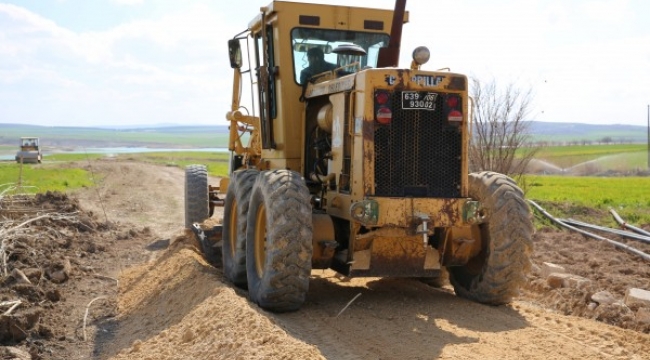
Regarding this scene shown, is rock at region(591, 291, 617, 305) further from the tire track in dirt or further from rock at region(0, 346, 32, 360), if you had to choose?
rock at region(0, 346, 32, 360)

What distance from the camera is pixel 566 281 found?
9.74 meters

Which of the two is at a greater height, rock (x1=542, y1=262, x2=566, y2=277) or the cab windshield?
the cab windshield

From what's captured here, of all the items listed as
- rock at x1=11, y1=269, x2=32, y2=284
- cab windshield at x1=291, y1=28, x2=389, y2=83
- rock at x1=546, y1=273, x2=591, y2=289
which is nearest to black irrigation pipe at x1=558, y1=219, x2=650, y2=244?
rock at x1=546, y1=273, x2=591, y2=289

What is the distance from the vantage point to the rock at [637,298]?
28.1 ft

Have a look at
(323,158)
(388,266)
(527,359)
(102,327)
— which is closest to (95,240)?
(102,327)

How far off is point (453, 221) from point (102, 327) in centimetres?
436

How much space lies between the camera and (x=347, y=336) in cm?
702

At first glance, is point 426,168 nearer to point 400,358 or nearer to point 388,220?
point 388,220

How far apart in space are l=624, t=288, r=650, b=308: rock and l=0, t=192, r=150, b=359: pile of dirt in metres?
6.26

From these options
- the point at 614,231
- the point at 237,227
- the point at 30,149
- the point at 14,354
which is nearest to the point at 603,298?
the point at 237,227

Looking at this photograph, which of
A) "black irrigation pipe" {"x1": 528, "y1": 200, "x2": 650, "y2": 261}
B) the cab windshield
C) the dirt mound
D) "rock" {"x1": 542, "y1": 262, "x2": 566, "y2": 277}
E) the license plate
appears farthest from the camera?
"black irrigation pipe" {"x1": 528, "y1": 200, "x2": 650, "y2": 261}

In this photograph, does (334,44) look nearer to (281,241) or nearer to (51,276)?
(281,241)

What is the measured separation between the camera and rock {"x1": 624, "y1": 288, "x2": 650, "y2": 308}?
858cm

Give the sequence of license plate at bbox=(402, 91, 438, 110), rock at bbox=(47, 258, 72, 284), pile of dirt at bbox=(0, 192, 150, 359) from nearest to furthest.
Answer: license plate at bbox=(402, 91, 438, 110) → pile of dirt at bbox=(0, 192, 150, 359) → rock at bbox=(47, 258, 72, 284)
